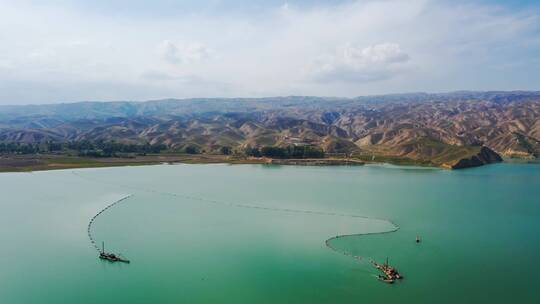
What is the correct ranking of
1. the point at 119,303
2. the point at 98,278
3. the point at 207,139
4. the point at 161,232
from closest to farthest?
the point at 119,303
the point at 98,278
the point at 161,232
the point at 207,139

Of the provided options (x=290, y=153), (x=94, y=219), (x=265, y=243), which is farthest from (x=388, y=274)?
(x=290, y=153)

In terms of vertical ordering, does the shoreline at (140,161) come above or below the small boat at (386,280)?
below

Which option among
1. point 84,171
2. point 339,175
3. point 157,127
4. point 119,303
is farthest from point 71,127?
point 119,303

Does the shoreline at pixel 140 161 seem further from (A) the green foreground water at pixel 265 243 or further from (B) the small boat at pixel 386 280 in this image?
(B) the small boat at pixel 386 280

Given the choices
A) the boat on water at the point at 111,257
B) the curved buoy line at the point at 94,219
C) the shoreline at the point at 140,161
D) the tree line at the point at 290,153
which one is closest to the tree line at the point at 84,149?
the shoreline at the point at 140,161

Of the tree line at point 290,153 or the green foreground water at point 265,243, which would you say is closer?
the green foreground water at point 265,243

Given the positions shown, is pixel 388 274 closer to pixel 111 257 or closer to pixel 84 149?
pixel 111 257

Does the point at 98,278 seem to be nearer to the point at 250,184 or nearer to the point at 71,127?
the point at 250,184

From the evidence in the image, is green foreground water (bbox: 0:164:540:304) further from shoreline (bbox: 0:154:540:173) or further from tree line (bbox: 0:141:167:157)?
tree line (bbox: 0:141:167:157)
